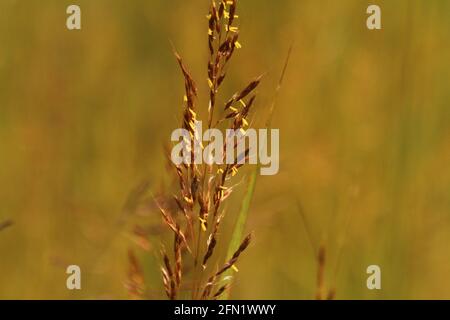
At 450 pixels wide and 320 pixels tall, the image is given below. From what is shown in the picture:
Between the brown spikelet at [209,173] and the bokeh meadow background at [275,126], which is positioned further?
the bokeh meadow background at [275,126]

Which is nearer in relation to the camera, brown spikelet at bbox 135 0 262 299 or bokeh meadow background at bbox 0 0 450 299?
brown spikelet at bbox 135 0 262 299

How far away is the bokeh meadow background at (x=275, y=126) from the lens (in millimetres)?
2961

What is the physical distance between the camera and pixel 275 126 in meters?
3.40

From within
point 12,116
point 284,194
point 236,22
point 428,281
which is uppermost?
point 236,22

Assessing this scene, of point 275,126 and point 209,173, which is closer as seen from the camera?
point 209,173

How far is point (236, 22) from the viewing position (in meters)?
3.31

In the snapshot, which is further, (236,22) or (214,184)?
(236,22)

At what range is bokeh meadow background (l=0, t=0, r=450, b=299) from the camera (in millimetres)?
2961

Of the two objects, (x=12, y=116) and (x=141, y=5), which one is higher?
(x=141, y=5)
